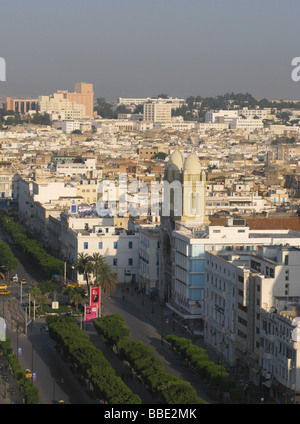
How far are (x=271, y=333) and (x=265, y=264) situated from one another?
112 inches

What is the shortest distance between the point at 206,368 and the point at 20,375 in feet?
18.9

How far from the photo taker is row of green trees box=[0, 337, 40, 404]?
108ft

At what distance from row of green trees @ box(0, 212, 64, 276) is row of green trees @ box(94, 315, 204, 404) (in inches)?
502

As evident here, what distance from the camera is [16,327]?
144ft

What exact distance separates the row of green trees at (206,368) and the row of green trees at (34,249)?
1615 cm

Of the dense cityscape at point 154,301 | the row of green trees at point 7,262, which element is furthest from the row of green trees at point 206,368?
the row of green trees at point 7,262

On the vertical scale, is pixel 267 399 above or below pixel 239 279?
below

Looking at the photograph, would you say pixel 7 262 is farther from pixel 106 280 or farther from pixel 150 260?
pixel 106 280

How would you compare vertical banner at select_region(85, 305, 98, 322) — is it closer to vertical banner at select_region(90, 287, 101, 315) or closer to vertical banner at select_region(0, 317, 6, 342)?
vertical banner at select_region(90, 287, 101, 315)

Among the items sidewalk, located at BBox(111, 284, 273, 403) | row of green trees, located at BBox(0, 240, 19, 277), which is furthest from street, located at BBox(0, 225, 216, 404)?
row of green trees, located at BBox(0, 240, 19, 277)

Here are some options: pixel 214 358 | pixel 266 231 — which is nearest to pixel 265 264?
pixel 214 358

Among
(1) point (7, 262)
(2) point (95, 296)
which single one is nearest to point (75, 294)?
(2) point (95, 296)
